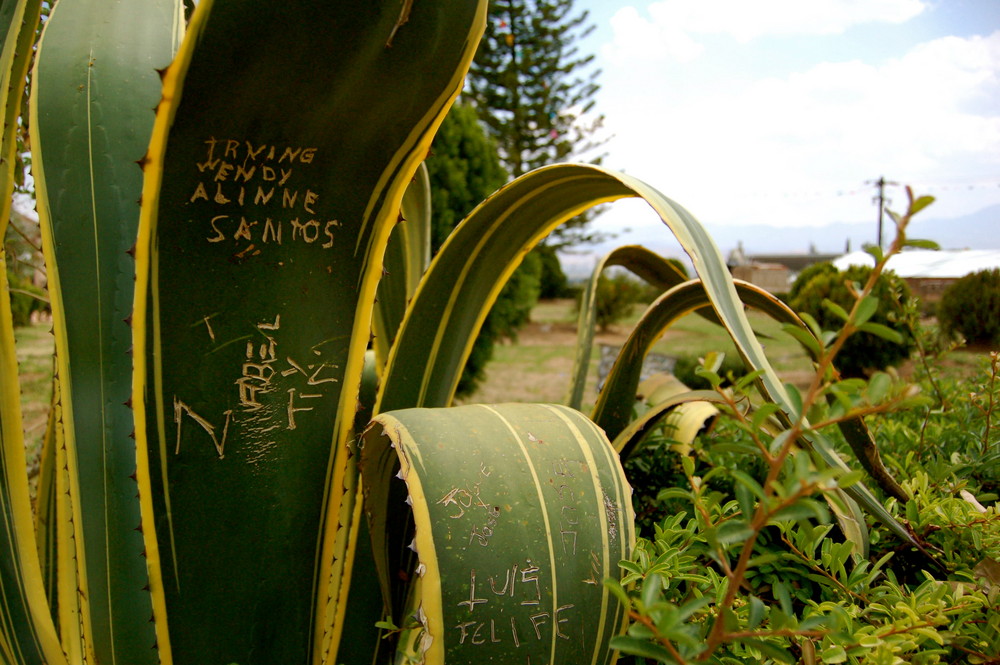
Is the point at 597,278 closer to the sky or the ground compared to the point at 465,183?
closer to the ground

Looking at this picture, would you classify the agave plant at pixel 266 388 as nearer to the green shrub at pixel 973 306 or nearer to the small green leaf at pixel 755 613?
the small green leaf at pixel 755 613

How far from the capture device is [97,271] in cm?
71

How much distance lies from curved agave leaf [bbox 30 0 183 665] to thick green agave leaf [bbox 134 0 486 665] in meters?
0.06

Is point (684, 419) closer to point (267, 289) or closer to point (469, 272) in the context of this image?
point (469, 272)

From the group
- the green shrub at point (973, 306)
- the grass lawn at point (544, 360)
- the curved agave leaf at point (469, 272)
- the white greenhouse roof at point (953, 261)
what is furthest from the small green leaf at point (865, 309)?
the white greenhouse roof at point (953, 261)

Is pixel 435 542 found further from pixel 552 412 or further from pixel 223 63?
pixel 223 63

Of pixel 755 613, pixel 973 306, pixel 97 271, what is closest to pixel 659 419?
pixel 755 613

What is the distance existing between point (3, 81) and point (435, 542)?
69 centimetres

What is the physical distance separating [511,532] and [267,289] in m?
0.34

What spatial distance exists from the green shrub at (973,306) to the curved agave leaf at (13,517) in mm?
7863

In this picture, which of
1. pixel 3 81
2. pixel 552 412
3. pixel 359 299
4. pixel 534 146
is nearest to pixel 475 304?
pixel 359 299

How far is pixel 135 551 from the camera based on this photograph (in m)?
0.67

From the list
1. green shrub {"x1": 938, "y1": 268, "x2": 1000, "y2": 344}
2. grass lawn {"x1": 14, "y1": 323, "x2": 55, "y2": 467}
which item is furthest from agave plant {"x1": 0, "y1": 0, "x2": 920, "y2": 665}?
green shrub {"x1": 938, "y1": 268, "x2": 1000, "y2": 344}

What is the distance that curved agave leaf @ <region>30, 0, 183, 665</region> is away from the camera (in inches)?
26.2
